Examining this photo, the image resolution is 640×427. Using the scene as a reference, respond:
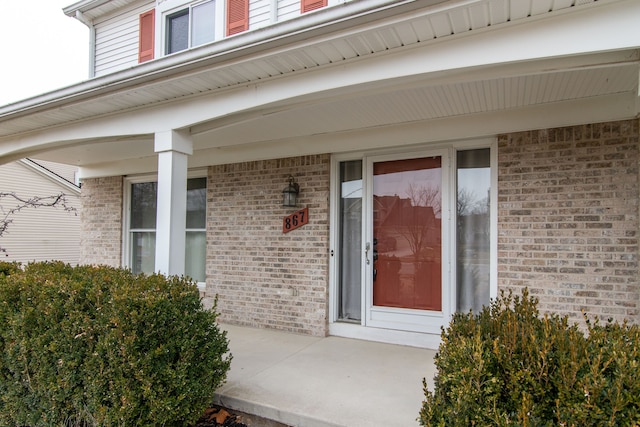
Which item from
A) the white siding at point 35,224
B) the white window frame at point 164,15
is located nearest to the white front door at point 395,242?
the white window frame at point 164,15

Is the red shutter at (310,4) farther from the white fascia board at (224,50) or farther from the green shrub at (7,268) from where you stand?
the green shrub at (7,268)

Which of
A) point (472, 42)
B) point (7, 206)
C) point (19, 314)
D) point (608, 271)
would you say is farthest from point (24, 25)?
point (608, 271)

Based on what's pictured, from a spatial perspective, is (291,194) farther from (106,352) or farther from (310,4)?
(310,4)

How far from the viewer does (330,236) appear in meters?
4.72

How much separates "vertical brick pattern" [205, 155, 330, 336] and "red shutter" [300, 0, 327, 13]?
244cm

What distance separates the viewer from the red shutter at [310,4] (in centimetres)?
554

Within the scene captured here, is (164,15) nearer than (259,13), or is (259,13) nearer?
(259,13)

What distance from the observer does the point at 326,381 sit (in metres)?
3.28

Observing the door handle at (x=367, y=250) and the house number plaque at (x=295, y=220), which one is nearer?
the door handle at (x=367, y=250)

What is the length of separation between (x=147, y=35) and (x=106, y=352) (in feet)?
21.9

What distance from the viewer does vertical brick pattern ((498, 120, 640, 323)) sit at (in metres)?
3.32

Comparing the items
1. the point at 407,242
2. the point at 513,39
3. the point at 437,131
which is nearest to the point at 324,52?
the point at 513,39

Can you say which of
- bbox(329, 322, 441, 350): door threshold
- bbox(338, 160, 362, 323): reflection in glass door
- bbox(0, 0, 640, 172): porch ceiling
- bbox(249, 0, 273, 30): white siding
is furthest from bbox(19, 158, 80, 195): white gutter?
bbox(329, 322, 441, 350): door threshold

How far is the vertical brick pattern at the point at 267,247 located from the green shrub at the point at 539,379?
294 cm
